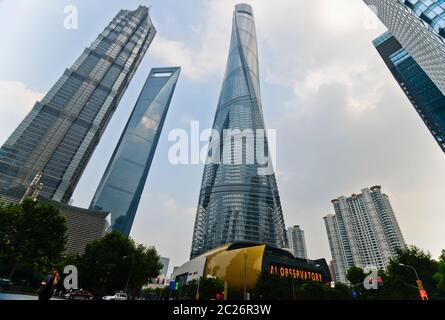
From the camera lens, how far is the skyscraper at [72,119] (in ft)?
387

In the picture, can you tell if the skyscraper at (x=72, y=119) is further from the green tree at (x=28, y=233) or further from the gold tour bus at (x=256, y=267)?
the green tree at (x=28, y=233)

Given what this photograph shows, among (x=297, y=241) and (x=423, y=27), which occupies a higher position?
(x=297, y=241)

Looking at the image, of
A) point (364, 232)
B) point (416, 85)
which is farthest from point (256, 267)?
point (416, 85)

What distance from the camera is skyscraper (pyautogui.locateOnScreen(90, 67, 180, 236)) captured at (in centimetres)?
15225

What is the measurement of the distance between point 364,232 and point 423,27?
98710mm

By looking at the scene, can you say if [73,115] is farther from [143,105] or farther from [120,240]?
[120,240]

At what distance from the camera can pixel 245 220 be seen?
121 meters

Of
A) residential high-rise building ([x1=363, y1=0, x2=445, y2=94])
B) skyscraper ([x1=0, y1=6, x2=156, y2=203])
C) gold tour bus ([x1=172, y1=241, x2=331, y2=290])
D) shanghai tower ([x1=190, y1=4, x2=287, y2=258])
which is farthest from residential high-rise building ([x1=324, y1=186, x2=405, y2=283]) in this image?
skyscraper ([x1=0, y1=6, x2=156, y2=203])

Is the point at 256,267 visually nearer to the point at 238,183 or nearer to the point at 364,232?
the point at 238,183

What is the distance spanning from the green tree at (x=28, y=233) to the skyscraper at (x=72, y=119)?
10433cm

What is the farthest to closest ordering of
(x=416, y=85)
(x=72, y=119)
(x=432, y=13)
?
(x=72, y=119), (x=416, y=85), (x=432, y=13)

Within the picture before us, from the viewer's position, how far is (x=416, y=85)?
8631 centimetres
